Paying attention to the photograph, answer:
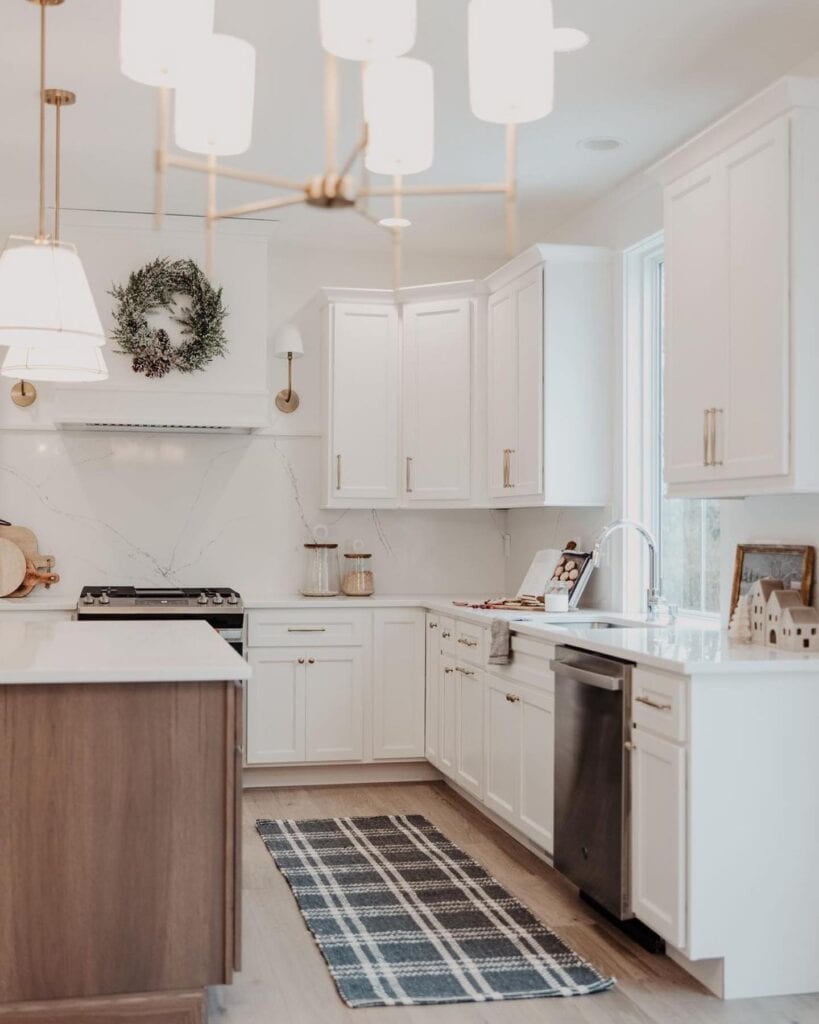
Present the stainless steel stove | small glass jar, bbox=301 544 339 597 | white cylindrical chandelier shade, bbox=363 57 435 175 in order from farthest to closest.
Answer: small glass jar, bbox=301 544 339 597 < the stainless steel stove < white cylindrical chandelier shade, bbox=363 57 435 175

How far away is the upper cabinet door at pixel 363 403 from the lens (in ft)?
19.5

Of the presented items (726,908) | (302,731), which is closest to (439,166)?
(302,731)

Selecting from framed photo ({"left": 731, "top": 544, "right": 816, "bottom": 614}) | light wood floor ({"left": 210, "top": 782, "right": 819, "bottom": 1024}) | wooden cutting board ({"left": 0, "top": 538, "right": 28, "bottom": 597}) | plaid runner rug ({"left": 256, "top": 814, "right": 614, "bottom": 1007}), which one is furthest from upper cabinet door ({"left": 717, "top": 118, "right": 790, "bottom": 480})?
wooden cutting board ({"left": 0, "top": 538, "right": 28, "bottom": 597})

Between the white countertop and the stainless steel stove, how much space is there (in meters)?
1.45

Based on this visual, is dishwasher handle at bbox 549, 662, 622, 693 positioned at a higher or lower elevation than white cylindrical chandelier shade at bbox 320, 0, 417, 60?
lower

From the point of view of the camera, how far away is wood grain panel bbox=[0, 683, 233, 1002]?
284 cm

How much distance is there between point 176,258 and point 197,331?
0.36 meters

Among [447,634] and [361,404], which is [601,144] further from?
[447,634]

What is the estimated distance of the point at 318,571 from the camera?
6.07m

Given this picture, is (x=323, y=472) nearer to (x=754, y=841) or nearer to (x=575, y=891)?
(x=575, y=891)

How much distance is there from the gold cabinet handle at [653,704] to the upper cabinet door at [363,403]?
2.78m

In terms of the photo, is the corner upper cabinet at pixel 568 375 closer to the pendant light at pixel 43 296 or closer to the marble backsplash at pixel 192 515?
the marble backsplash at pixel 192 515

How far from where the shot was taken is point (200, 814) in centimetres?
293

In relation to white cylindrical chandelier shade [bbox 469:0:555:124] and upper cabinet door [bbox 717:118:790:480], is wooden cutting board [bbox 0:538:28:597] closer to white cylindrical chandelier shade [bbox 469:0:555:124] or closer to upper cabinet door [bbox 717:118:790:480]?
upper cabinet door [bbox 717:118:790:480]
